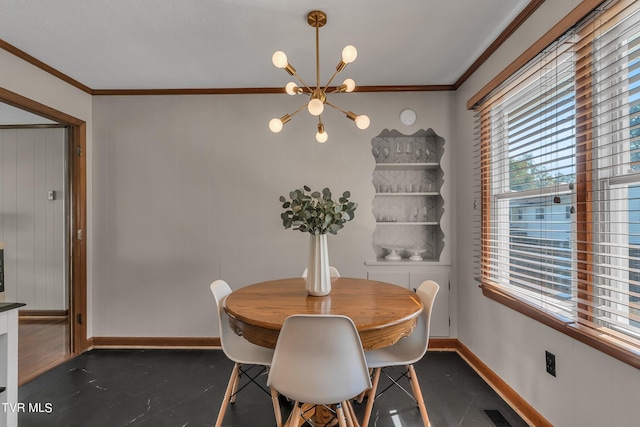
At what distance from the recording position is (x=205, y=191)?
309cm

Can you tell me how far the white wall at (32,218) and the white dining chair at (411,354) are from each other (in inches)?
138

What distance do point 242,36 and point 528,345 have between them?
267 cm

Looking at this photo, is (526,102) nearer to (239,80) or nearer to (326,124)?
(326,124)

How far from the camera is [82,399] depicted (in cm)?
221

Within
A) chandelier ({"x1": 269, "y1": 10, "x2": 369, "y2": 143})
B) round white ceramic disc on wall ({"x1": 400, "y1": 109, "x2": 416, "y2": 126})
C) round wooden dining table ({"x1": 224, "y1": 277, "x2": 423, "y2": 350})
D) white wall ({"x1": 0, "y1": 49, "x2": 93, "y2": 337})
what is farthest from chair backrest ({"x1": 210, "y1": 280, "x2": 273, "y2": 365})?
round white ceramic disc on wall ({"x1": 400, "y1": 109, "x2": 416, "y2": 126})

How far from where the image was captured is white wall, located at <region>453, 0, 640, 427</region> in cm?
140

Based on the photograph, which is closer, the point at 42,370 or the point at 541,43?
the point at 541,43

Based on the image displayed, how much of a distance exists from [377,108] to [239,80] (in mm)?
1282

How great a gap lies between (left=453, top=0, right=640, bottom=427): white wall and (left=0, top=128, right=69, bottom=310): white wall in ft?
13.4

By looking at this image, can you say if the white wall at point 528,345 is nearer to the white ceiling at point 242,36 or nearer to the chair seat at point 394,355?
the white ceiling at point 242,36

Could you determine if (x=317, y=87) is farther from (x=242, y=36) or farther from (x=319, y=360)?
(x=319, y=360)

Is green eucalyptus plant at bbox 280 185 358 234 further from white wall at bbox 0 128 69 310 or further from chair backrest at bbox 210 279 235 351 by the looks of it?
white wall at bbox 0 128 69 310

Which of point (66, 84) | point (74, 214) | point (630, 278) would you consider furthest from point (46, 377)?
point (630, 278)

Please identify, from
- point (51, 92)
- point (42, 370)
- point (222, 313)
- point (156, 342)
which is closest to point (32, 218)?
point (51, 92)
